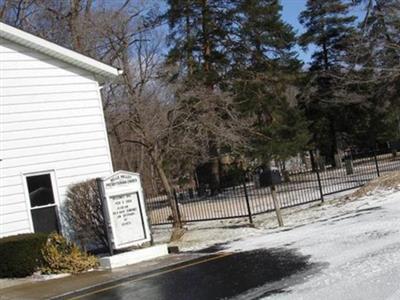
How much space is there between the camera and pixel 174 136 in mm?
21641

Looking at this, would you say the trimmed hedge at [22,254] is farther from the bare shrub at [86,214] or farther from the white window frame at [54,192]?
the white window frame at [54,192]

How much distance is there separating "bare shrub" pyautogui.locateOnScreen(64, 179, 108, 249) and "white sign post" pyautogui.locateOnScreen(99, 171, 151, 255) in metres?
0.43

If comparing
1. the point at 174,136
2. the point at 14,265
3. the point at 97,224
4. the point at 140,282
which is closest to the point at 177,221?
the point at 174,136

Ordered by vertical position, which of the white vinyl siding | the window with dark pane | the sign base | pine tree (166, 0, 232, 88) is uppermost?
pine tree (166, 0, 232, 88)

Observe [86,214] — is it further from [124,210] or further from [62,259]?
[62,259]

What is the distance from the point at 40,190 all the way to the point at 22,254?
2.22 metres

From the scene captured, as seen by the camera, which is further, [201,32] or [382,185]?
[201,32]

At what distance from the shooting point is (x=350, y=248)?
9258 millimetres

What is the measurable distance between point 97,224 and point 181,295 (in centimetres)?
524

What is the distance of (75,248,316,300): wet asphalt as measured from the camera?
764 centimetres

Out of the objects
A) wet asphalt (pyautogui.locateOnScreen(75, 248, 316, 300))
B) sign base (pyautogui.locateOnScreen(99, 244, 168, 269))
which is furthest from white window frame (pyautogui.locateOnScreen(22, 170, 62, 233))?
wet asphalt (pyautogui.locateOnScreen(75, 248, 316, 300))

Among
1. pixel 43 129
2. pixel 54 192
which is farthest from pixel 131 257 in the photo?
pixel 43 129

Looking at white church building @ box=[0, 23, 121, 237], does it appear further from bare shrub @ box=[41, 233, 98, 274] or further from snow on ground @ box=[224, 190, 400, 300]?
snow on ground @ box=[224, 190, 400, 300]

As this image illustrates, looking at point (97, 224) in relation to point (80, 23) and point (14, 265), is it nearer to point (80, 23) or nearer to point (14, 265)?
point (14, 265)
